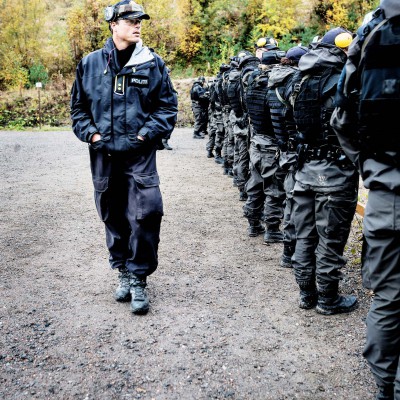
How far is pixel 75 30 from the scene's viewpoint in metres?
28.5

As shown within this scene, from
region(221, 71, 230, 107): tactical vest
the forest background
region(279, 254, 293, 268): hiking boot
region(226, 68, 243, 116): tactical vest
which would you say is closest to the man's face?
region(279, 254, 293, 268): hiking boot

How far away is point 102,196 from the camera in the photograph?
390 cm

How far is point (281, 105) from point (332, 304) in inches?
87.4

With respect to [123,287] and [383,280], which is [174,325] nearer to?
[123,287]

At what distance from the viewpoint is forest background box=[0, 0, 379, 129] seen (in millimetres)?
25688

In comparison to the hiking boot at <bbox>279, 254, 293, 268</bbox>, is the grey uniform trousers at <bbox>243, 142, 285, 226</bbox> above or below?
above

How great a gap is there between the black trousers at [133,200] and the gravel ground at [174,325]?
0.52 meters

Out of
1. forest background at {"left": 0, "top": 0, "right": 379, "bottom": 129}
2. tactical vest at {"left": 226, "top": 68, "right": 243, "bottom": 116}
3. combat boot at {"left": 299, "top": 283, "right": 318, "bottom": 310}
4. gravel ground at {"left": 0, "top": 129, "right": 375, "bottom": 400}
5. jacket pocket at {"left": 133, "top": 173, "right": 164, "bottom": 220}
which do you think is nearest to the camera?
gravel ground at {"left": 0, "top": 129, "right": 375, "bottom": 400}

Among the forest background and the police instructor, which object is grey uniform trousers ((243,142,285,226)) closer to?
the police instructor

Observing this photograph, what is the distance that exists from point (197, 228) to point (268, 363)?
11.0 feet

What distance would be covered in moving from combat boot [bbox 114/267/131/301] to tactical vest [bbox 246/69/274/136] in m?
2.67

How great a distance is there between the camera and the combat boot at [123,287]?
13.3 ft

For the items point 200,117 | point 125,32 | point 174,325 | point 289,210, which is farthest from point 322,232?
point 200,117

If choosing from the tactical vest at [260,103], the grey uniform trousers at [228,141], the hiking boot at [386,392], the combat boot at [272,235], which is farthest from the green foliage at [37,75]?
the hiking boot at [386,392]
